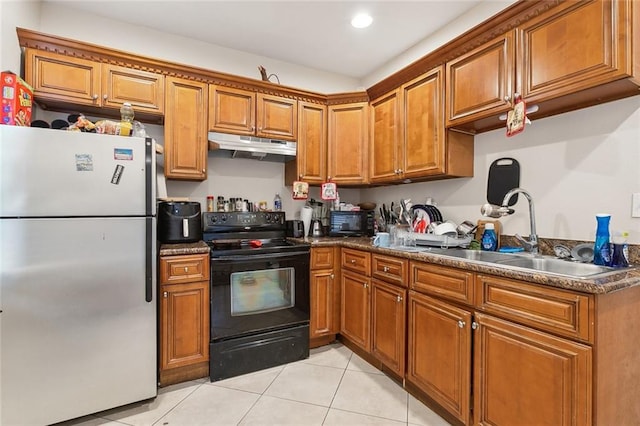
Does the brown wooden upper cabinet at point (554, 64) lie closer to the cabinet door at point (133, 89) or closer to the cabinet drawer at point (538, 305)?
the cabinet drawer at point (538, 305)

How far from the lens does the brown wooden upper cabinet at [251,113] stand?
2.61 m

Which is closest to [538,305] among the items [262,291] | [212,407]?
[262,291]

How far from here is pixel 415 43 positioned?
2.82 m

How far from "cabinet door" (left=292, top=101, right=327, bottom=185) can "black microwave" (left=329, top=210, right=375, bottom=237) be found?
0.40 m

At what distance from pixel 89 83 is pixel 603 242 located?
3358 millimetres

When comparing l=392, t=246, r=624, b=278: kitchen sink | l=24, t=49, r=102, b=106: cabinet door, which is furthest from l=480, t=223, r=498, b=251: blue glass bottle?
l=24, t=49, r=102, b=106: cabinet door

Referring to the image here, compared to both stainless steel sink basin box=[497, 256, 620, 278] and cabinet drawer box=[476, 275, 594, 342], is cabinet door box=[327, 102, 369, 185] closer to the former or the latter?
stainless steel sink basin box=[497, 256, 620, 278]

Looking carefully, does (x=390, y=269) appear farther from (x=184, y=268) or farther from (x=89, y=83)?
(x=89, y=83)

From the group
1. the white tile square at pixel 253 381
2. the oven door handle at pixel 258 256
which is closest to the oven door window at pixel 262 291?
the oven door handle at pixel 258 256

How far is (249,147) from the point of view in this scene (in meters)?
2.66

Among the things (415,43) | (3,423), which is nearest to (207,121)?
(415,43)

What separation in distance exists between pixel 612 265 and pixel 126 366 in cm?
270

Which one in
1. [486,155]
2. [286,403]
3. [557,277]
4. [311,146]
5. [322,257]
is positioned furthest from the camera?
[311,146]

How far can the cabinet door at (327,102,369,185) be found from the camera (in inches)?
118
